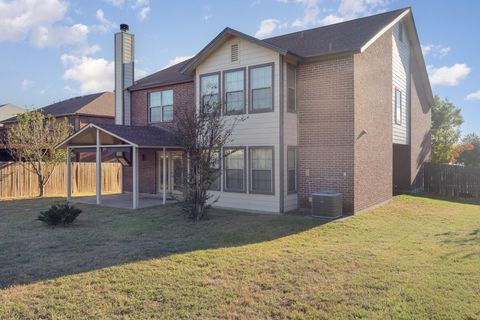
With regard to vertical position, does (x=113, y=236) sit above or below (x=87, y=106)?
below

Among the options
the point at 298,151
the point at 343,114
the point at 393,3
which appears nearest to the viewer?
the point at 343,114

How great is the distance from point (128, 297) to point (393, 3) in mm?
16778

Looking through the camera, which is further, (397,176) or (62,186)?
(62,186)

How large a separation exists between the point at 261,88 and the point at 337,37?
3674 millimetres

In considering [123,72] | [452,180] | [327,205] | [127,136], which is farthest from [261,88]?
[452,180]

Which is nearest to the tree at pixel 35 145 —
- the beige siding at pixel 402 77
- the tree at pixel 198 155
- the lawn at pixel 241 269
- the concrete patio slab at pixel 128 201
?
the concrete patio slab at pixel 128 201

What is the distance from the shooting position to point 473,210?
13.6 meters

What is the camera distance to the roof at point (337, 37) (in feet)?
39.6

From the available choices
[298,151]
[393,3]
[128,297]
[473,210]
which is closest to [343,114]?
[298,151]

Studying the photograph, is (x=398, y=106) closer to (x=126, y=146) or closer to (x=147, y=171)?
(x=126, y=146)

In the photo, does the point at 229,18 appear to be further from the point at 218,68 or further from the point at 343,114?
the point at 343,114

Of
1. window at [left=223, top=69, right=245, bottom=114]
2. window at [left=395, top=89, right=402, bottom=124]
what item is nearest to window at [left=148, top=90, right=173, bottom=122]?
window at [left=223, top=69, right=245, bottom=114]

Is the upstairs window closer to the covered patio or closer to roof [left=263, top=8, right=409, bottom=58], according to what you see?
roof [left=263, top=8, right=409, bottom=58]

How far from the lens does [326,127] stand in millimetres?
12188
